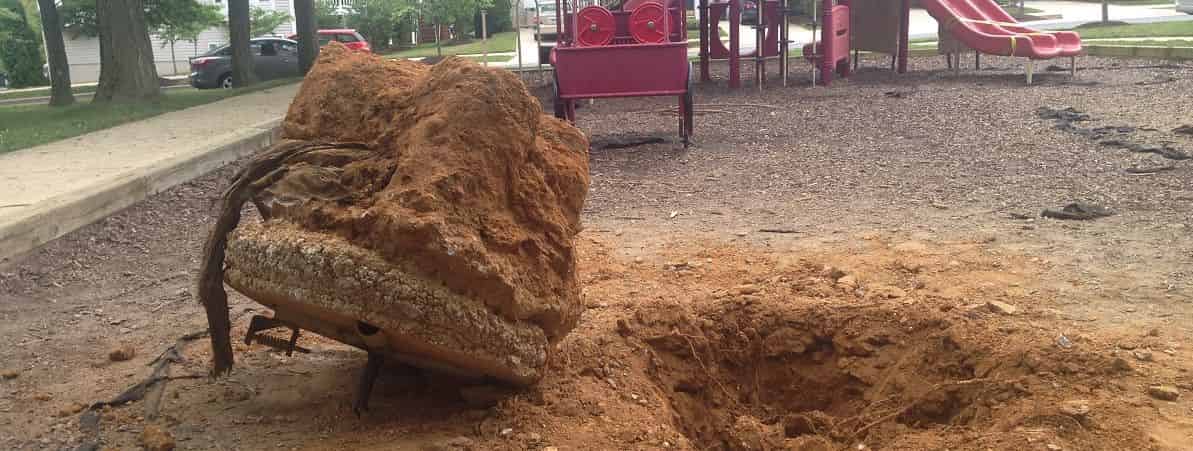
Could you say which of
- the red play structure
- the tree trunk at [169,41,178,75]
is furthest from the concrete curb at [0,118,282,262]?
the tree trunk at [169,41,178,75]

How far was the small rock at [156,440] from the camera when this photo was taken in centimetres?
334

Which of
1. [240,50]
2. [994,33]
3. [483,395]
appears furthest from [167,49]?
[483,395]

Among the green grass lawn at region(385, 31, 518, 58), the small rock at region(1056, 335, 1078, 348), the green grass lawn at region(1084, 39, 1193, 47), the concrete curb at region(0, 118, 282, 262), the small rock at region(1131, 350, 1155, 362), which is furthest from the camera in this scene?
the green grass lawn at region(385, 31, 518, 58)

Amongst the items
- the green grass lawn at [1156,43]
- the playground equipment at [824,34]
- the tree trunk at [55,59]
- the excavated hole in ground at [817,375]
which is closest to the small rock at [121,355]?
the excavated hole in ground at [817,375]

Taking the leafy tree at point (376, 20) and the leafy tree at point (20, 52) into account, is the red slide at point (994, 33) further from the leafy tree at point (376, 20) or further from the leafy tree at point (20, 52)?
the leafy tree at point (20, 52)

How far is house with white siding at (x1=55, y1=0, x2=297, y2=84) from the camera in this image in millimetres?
41375

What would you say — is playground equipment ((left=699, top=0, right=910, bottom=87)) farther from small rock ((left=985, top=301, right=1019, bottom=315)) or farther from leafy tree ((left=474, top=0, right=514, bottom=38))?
leafy tree ((left=474, top=0, right=514, bottom=38))

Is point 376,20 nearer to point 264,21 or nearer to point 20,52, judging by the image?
point 264,21

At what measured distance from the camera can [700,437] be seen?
392 cm

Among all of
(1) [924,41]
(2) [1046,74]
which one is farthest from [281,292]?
(1) [924,41]

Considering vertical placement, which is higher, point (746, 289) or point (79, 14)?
point (79, 14)

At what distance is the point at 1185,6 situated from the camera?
3209 cm

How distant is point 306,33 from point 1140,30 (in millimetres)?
19163

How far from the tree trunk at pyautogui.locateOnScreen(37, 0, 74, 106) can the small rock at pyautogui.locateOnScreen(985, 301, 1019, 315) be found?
53.5ft
